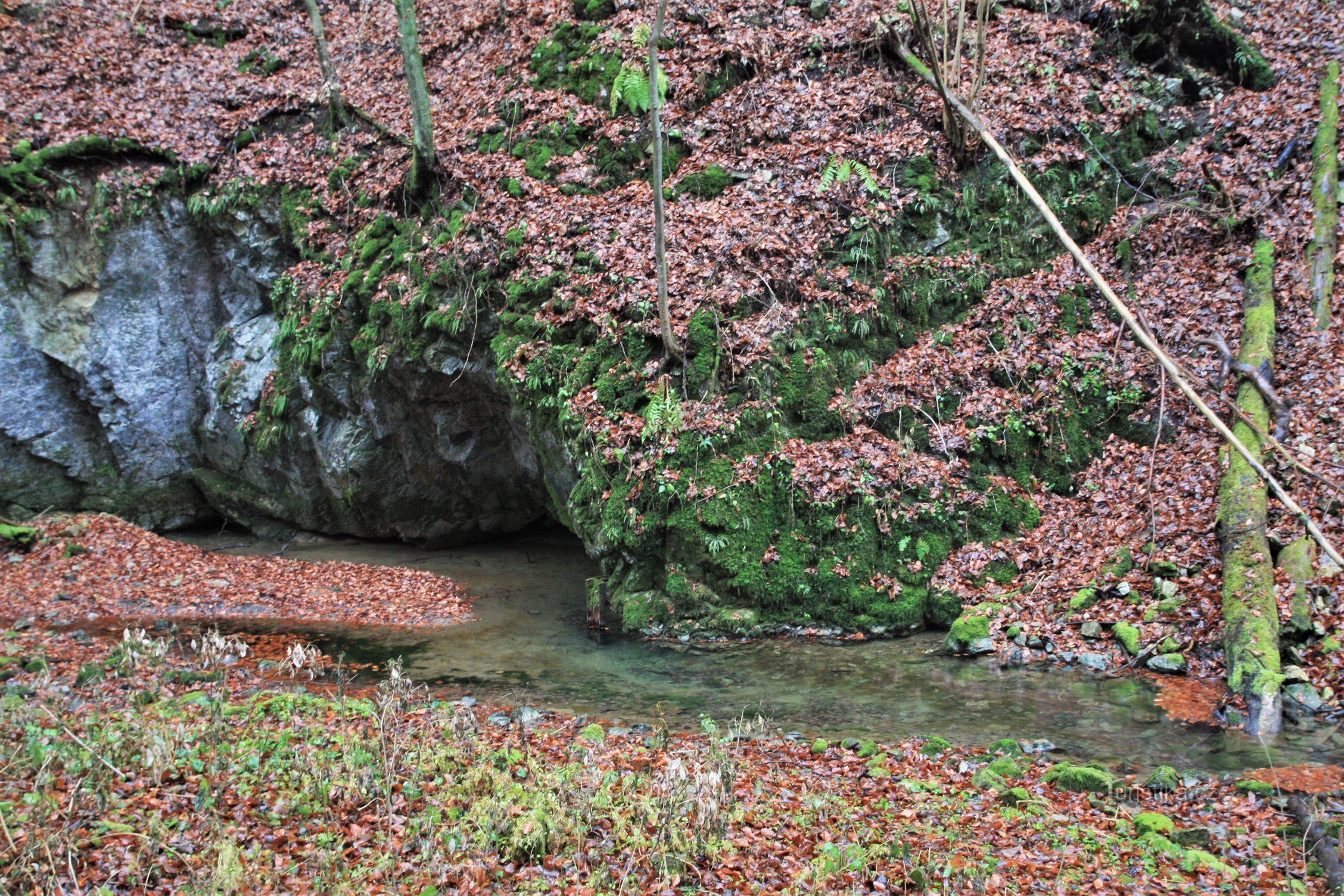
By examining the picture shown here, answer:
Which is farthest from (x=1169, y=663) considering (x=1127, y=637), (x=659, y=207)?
(x=659, y=207)

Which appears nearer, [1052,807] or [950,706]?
[1052,807]

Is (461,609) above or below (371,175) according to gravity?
below

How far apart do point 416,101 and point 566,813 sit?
11.3m

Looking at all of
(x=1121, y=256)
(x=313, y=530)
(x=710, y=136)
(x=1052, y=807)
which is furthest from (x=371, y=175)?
(x=1052, y=807)

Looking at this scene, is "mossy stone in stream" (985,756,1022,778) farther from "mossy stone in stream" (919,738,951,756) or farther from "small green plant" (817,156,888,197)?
"small green plant" (817,156,888,197)

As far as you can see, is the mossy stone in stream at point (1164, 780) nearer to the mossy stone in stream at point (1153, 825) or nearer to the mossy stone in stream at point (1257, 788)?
the mossy stone in stream at point (1257, 788)

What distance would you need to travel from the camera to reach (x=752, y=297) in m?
10.5

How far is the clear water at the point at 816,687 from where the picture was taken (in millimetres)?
5914

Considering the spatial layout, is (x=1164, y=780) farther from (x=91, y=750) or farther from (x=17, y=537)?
(x=17, y=537)

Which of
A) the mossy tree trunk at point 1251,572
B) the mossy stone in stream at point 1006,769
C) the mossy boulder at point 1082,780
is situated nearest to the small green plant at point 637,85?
the mossy tree trunk at point 1251,572

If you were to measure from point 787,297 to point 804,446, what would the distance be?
2.22m

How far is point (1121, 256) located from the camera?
10492 mm

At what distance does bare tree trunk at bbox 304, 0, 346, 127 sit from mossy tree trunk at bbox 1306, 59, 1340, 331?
15199 millimetres

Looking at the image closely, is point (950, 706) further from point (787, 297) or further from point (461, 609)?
point (461, 609)
